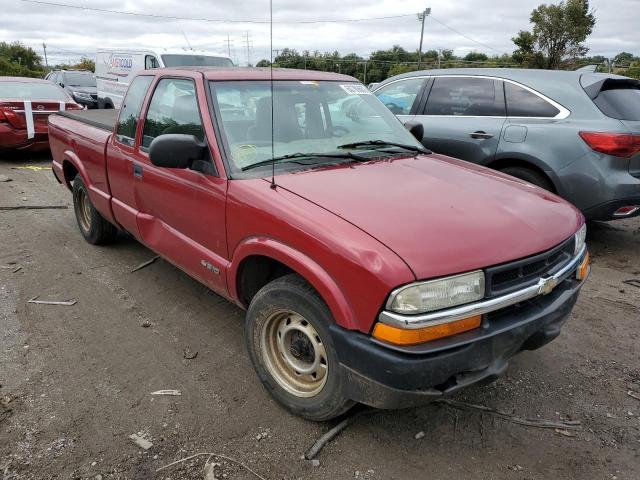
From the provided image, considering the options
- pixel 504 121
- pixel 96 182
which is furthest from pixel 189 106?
pixel 504 121

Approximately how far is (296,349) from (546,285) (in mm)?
1318

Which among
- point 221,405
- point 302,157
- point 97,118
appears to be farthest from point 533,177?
point 97,118

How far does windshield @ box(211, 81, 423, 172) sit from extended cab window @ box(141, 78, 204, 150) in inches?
8.2

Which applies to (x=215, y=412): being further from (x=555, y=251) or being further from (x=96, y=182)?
(x=96, y=182)

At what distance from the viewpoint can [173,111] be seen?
3.51 meters

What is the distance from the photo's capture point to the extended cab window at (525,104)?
5048mm

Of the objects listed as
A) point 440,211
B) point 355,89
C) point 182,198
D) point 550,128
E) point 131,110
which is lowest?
point 182,198

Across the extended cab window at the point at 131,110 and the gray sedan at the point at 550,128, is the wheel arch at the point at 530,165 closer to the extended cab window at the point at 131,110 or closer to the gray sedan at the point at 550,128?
the gray sedan at the point at 550,128

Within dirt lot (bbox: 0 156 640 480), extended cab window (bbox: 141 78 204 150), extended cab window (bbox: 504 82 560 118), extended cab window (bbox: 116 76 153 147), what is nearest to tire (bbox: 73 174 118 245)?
dirt lot (bbox: 0 156 640 480)

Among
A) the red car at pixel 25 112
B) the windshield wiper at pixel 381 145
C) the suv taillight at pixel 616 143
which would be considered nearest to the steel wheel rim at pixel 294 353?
the windshield wiper at pixel 381 145

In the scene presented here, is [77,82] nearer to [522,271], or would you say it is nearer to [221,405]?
[221,405]

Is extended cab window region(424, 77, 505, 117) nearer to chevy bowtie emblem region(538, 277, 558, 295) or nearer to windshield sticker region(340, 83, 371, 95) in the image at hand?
windshield sticker region(340, 83, 371, 95)

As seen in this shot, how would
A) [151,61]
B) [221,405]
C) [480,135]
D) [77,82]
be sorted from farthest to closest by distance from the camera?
[77,82] → [151,61] → [480,135] → [221,405]

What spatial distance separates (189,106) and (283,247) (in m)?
1.46
